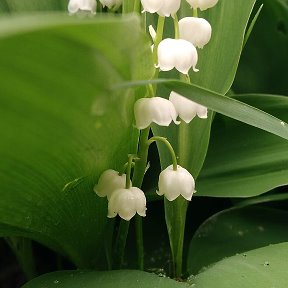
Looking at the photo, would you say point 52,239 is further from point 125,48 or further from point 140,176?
Result: point 125,48

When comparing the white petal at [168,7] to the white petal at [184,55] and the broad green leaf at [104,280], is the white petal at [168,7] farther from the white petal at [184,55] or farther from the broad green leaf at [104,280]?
the broad green leaf at [104,280]

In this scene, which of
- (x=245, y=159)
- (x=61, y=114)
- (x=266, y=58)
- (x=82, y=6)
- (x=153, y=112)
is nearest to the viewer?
(x=61, y=114)

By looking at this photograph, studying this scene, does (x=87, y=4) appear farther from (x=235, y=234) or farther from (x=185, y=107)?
(x=235, y=234)

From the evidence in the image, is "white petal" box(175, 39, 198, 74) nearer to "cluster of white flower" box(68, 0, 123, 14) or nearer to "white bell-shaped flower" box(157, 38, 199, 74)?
"white bell-shaped flower" box(157, 38, 199, 74)

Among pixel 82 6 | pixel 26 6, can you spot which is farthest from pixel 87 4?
pixel 26 6

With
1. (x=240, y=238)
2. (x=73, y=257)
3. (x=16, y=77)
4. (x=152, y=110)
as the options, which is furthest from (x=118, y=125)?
(x=240, y=238)

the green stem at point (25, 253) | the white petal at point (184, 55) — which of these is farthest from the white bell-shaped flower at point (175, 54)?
the green stem at point (25, 253)
